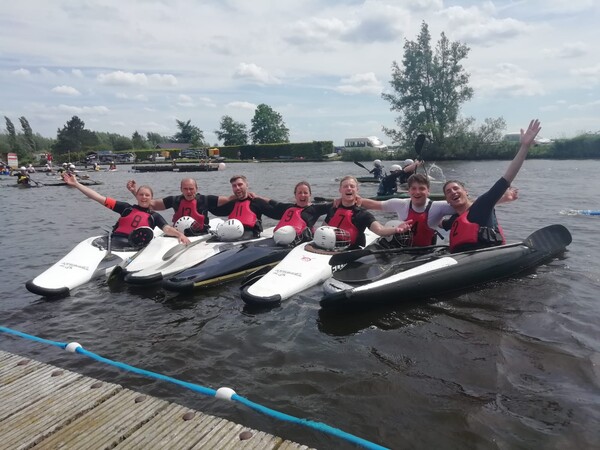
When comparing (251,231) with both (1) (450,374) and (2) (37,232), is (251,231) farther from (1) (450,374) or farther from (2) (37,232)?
(2) (37,232)

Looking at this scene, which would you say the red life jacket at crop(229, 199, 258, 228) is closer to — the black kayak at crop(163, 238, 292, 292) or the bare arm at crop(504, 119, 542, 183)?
the black kayak at crop(163, 238, 292, 292)

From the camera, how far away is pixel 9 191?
2341cm

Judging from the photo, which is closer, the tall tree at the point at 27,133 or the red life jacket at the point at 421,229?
the red life jacket at the point at 421,229

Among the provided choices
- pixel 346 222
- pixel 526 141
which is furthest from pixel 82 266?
pixel 526 141

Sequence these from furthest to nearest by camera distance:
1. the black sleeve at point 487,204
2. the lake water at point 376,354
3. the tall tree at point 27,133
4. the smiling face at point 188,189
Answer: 1. the tall tree at point 27,133
2. the smiling face at point 188,189
3. the black sleeve at point 487,204
4. the lake water at point 376,354

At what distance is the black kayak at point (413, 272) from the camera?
4969 millimetres

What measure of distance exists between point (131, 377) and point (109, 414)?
1019mm

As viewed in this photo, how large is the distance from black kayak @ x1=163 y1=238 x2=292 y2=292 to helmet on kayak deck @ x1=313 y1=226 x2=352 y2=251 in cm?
79

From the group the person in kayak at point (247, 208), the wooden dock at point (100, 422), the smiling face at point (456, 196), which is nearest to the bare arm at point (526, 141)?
the smiling face at point (456, 196)

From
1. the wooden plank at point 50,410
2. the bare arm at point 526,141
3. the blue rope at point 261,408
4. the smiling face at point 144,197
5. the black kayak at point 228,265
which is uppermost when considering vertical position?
the bare arm at point 526,141

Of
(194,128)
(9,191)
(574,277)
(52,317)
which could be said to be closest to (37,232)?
(52,317)

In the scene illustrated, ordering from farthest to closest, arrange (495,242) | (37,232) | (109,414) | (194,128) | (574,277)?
1. (194,128)
2. (37,232)
3. (574,277)
4. (495,242)
5. (109,414)

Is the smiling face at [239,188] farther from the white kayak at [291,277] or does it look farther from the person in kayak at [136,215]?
the white kayak at [291,277]

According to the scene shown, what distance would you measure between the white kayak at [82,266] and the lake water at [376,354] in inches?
7.6
